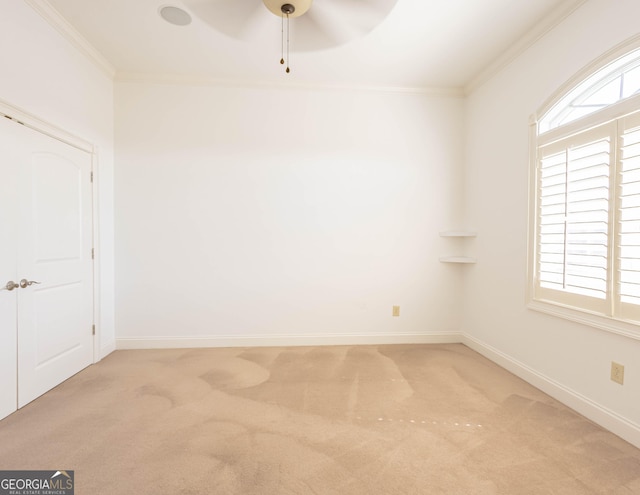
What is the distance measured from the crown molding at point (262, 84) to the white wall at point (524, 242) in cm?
48

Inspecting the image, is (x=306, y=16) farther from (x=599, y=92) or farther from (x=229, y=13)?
(x=599, y=92)

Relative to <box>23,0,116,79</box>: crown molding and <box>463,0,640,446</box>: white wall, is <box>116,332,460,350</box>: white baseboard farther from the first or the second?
<box>23,0,116,79</box>: crown molding

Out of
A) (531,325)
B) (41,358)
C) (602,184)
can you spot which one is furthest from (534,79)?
(41,358)

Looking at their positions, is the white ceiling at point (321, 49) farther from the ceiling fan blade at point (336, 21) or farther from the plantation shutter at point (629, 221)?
the plantation shutter at point (629, 221)

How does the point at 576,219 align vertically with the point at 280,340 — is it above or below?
above

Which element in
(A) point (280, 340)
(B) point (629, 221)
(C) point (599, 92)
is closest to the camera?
(B) point (629, 221)

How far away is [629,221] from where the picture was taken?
185 centimetres

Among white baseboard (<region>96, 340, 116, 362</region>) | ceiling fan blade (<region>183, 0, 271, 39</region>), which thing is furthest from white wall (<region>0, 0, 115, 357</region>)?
ceiling fan blade (<region>183, 0, 271, 39</region>)

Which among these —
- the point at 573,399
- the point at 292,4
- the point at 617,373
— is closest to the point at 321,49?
the point at 292,4

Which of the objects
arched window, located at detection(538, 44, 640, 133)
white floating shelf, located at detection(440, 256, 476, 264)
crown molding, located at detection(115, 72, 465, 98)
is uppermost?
crown molding, located at detection(115, 72, 465, 98)

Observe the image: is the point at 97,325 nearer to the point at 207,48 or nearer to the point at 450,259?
the point at 207,48

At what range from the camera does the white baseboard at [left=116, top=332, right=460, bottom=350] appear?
11.2 feet

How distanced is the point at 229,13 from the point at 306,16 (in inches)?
24.9

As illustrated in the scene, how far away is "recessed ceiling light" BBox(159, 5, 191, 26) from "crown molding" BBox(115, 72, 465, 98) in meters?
0.85
